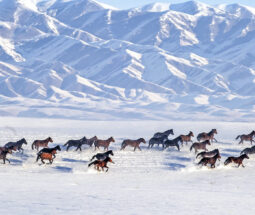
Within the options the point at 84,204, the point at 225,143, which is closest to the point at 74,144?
the point at 225,143

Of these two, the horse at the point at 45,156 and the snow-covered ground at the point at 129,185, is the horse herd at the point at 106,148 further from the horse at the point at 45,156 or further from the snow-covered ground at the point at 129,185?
the snow-covered ground at the point at 129,185

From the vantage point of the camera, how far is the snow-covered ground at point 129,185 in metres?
18.1

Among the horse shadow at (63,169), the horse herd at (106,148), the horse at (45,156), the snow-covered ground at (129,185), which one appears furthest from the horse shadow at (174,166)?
the horse at (45,156)

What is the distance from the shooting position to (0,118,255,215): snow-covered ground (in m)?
18.1

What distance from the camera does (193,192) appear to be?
22.4 metres

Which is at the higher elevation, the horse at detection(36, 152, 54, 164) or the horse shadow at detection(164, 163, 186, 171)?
the horse at detection(36, 152, 54, 164)

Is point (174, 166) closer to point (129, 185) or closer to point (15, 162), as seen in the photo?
point (129, 185)

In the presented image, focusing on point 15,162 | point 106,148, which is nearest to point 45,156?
point 15,162

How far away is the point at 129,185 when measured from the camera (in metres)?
24.2

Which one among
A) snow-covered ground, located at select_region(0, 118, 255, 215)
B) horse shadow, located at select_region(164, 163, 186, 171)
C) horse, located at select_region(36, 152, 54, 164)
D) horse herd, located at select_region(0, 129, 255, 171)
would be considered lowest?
snow-covered ground, located at select_region(0, 118, 255, 215)

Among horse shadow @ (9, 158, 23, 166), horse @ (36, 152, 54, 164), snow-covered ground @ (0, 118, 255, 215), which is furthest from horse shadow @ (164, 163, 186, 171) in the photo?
horse shadow @ (9, 158, 23, 166)

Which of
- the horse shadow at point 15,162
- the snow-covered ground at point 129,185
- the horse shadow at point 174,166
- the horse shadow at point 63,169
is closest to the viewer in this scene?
the snow-covered ground at point 129,185

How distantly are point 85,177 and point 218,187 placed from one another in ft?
18.8

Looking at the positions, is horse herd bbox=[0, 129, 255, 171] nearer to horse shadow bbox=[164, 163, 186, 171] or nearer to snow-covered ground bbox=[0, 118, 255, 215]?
snow-covered ground bbox=[0, 118, 255, 215]
